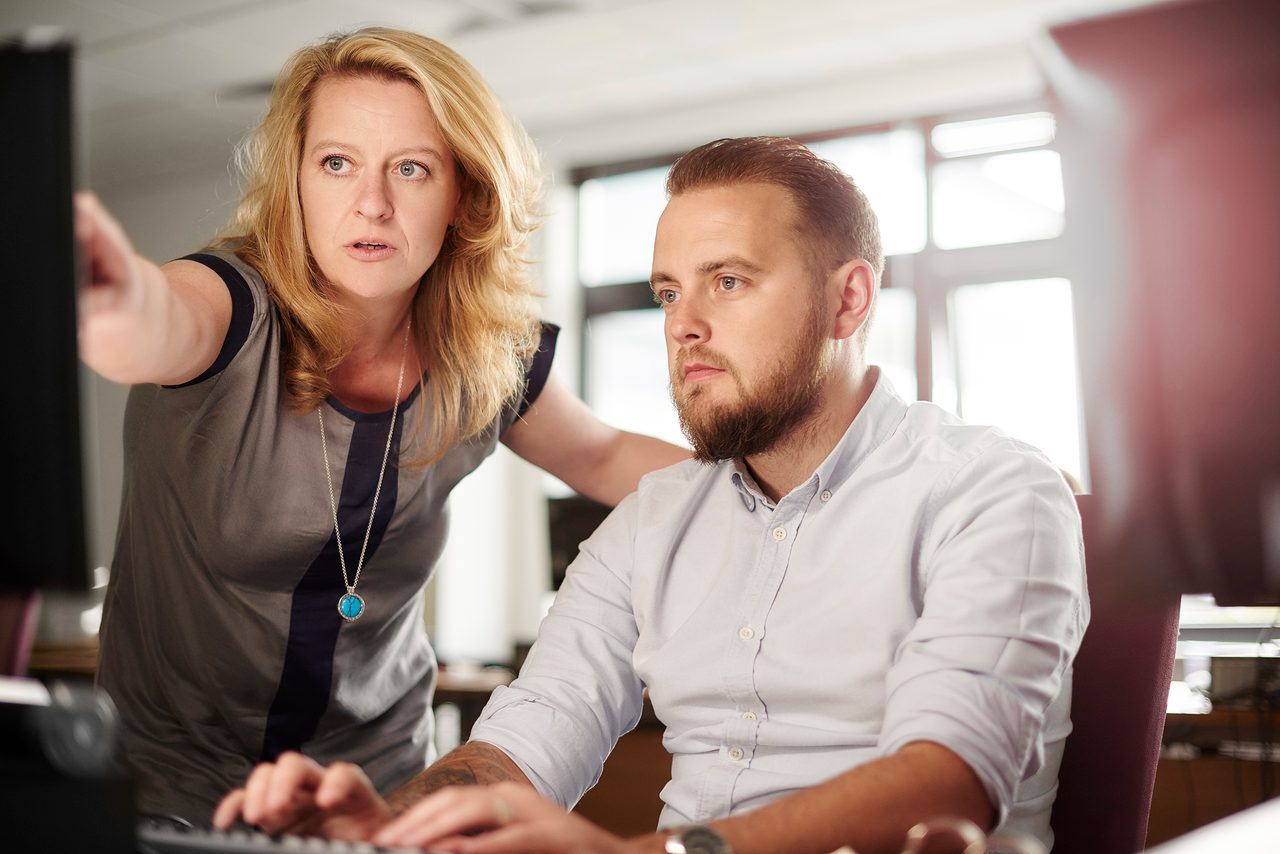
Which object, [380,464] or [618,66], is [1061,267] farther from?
[380,464]

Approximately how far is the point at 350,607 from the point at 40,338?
A: 0.99 metres

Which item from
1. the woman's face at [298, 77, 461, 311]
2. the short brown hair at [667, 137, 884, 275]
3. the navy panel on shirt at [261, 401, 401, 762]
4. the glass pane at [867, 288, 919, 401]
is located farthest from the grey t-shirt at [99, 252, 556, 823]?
the glass pane at [867, 288, 919, 401]

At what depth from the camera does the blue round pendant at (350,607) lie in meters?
1.64

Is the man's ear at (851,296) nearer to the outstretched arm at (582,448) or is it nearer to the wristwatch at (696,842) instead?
the outstretched arm at (582,448)

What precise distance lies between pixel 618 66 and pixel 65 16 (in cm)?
239

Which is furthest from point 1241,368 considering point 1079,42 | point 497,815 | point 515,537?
point 515,537

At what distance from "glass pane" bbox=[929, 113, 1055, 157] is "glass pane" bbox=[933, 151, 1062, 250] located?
0.05m

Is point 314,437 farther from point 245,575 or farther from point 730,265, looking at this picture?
point 730,265

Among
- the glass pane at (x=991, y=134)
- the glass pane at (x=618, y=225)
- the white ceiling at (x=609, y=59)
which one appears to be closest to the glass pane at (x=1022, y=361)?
the glass pane at (x=991, y=134)

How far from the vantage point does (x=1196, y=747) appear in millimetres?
3168

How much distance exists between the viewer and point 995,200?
5.64 meters

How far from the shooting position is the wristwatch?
960 mm

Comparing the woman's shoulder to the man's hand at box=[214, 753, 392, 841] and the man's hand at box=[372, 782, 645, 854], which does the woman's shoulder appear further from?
the man's hand at box=[372, 782, 645, 854]

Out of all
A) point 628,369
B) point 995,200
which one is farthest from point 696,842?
point 628,369
